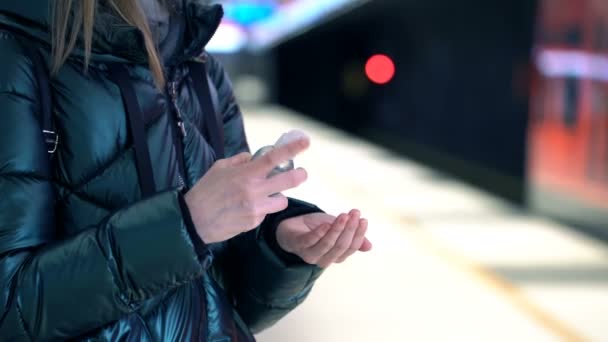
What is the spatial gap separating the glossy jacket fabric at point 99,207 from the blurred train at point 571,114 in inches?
169

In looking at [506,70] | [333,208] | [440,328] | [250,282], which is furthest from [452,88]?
[250,282]

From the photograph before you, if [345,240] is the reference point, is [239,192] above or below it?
above

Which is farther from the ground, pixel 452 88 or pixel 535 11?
pixel 535 11

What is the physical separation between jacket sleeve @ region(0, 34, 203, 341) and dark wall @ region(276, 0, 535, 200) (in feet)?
17.8

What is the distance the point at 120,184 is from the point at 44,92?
14 centimetres

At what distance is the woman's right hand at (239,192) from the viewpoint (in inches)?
32.9

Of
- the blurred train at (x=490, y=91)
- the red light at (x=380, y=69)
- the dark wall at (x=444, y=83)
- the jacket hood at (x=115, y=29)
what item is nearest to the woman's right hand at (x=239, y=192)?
the jacket hood at (x=115, y=29)

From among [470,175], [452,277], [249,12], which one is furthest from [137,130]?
[249,12]

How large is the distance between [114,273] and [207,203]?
0.41 ft

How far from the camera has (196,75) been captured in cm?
110

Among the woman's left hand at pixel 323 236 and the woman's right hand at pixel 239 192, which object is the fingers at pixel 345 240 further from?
the woman's right hand at pixel 239 192

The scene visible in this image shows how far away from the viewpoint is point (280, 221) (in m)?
1.13

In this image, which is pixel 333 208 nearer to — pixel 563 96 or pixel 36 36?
pixel 563 96

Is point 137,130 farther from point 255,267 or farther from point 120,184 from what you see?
point 255,267
